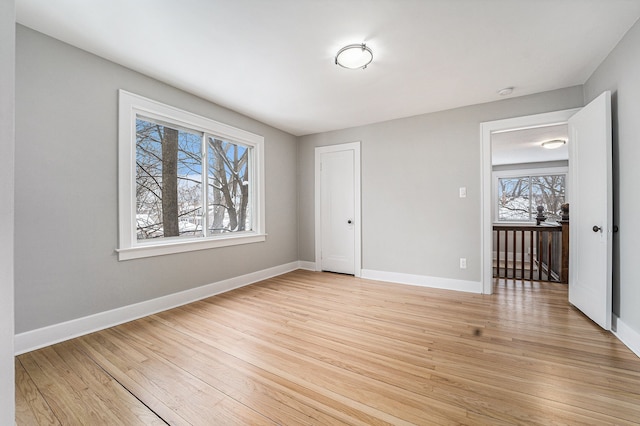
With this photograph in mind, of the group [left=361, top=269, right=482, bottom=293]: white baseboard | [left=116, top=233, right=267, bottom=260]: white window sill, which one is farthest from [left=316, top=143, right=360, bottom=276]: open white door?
[left=116, top=233, right=267, bottom=260]: white window sill

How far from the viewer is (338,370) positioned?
5.92ft

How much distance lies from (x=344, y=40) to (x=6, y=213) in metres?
2.32

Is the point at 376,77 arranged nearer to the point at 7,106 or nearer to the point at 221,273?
the point at 7,106

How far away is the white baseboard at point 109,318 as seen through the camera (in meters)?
2.05

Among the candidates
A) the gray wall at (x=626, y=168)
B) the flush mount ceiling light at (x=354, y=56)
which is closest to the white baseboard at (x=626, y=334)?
the gray wall at (x=626, y=168)

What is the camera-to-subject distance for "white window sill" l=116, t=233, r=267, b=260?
262 centimetres

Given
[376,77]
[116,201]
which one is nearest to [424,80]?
[376,77]

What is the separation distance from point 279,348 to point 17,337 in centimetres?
196

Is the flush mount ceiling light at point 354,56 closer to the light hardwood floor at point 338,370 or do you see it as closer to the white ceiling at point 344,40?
the white ceiling at point 344,40

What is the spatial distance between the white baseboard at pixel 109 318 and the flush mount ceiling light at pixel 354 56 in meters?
3.03

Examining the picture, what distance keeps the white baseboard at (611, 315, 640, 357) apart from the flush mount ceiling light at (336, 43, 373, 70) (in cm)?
309

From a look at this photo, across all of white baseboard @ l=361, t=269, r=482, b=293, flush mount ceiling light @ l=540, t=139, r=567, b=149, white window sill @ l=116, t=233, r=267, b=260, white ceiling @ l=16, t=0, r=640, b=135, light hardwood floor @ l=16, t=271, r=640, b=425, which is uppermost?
white ceiling @ l=16, t=0, r=640, b=135

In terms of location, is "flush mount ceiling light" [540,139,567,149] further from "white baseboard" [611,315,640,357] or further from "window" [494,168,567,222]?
"white baseboard" [611,315,640,357]

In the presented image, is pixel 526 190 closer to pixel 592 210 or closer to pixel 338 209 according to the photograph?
pixel 592 210
